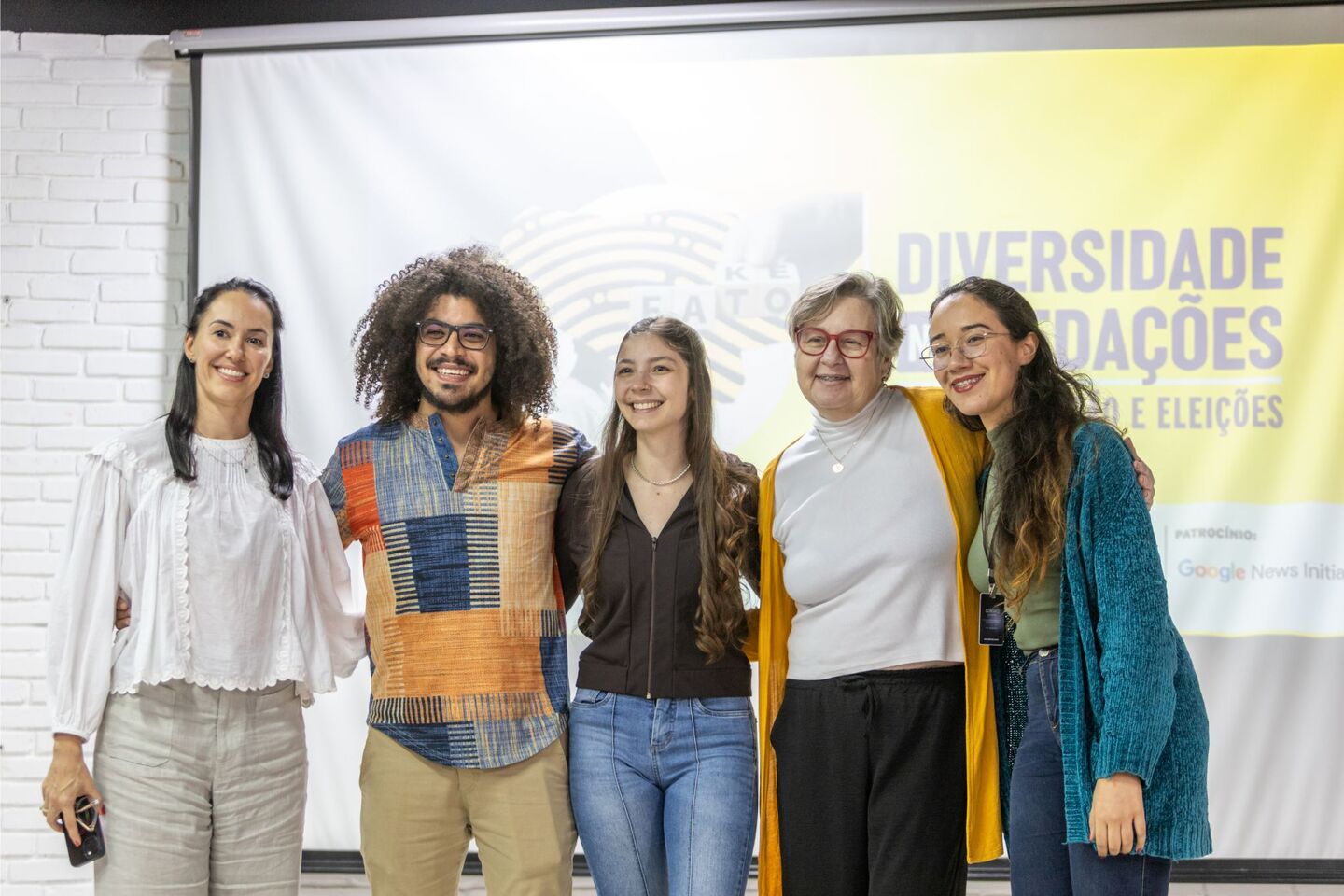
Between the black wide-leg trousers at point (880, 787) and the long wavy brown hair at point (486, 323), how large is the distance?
920 mm

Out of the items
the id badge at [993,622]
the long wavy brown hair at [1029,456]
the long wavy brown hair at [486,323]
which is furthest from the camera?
the long wavy brown hair at [486,323]

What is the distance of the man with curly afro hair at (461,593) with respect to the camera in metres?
2.34

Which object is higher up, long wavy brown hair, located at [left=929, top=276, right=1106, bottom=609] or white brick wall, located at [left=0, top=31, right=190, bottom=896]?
white brick wall, located at [left=0, top=31, right=190, bottom=896]

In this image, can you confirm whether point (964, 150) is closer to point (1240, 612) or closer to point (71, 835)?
point (1240, 612)

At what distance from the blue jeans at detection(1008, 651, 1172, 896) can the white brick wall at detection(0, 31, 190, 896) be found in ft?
8.98

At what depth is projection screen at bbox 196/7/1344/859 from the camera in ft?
10.7

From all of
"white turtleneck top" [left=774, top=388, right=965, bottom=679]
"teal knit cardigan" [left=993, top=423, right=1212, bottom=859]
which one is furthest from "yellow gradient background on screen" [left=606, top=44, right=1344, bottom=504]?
"teal knit cardigan" [left=993, top=423, right=1212, bottom=859]

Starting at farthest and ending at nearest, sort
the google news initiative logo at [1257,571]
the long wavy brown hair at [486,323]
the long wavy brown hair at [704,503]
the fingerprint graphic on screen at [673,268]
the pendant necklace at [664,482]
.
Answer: the fingerprint graphic on screen at [673,268]
the google news initiative logo at [1257,571]
the long wavy brown hair at [486,323]
the pendant necklace at [664,482]
the long wavy brown hair at [704,503]

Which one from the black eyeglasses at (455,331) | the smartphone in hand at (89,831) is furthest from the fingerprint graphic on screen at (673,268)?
the smartphone in hand at (89,831)

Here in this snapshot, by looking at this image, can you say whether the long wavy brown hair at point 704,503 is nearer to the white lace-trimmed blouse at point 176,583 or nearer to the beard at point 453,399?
the beard at point 453,399

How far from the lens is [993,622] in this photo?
6.87 ft

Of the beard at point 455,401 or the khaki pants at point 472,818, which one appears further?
the beard at point 455,401

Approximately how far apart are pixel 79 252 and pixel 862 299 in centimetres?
256

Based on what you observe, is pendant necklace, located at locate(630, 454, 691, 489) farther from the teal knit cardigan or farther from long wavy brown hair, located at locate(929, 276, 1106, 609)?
the teal knit cardigan
